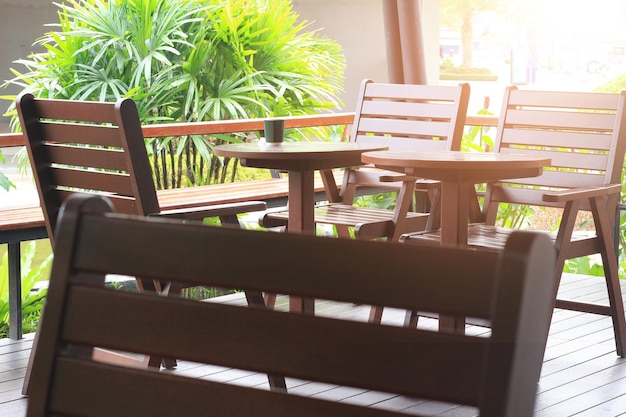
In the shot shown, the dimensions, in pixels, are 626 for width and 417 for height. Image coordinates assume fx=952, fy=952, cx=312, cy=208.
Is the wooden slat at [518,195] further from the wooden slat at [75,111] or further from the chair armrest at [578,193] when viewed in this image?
the wooden slat at [75,111]

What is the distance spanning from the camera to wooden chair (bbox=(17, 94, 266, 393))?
2707mm

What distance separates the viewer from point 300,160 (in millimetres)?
3170

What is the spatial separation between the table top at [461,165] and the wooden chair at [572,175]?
15cm

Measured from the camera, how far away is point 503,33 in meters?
24.8

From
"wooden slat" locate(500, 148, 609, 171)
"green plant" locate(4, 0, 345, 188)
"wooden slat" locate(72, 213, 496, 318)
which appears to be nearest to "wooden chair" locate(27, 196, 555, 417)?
"wooden slat" locate(72, 213, 496, 318)

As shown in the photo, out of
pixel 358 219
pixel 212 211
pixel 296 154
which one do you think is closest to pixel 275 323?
pixel 212 211

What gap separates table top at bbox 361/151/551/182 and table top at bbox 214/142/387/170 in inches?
4.4

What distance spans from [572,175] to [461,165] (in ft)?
3.13

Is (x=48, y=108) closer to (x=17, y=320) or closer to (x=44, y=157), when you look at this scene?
(x=44, y=157)

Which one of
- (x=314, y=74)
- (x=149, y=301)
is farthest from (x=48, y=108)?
(x=314, y=74)

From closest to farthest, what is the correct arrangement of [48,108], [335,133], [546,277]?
[546,277], [48,108], [335,133]

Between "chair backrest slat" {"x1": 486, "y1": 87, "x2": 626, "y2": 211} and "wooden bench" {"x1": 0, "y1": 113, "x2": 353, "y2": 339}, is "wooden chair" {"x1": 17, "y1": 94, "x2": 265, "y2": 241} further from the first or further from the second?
"chair backrest slat" {"x1": 486, "y1": 87, "x2": 626, "y2": 211}

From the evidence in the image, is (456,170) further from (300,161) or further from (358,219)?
(358,219)

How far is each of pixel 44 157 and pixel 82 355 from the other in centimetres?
218
